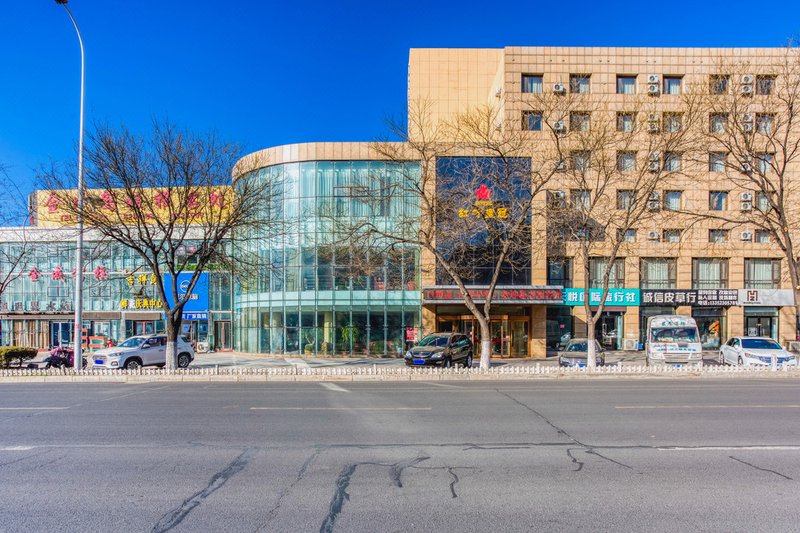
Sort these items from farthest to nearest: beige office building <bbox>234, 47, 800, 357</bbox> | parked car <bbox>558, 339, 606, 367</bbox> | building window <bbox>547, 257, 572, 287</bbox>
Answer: building window <bbox>547, 257, 572, 287</bbox>, beige office building <bbox>234, 47, 800, 357</bbox>, parked car <bbox>558, 339, 606, 367</bbox>

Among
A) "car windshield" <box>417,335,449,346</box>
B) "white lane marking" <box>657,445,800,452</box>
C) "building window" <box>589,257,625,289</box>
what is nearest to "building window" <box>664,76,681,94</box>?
"building window" <box>589,257,625,289</box>

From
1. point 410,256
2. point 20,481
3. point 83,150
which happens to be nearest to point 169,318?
point 83,150

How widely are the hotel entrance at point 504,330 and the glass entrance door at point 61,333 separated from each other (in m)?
27.2

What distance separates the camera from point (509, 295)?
3038 centimetres

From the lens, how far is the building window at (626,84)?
3306cm

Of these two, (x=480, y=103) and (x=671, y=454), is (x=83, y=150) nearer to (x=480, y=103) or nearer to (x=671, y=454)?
(x=671, y=454)

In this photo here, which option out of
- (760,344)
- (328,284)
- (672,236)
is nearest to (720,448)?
(760,344)

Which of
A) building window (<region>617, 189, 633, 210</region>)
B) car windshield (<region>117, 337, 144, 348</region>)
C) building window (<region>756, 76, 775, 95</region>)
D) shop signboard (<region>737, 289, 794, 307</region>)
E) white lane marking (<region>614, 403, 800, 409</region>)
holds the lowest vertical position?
car windshield (<region>117, 337, 144, 348</region>)

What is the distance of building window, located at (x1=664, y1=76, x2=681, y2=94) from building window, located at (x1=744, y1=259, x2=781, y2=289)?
37.3ft

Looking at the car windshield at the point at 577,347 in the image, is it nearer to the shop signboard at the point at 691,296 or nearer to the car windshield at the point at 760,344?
the car windshield at the point at 760,344

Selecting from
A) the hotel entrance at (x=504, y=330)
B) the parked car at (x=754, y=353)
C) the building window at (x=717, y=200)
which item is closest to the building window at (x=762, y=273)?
the building window at (x=717, y=200)

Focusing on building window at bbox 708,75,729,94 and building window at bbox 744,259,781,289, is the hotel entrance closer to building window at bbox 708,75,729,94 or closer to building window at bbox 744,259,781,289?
building window at bbox 744,259,781,289

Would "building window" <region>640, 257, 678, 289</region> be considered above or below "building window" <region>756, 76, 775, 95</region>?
below

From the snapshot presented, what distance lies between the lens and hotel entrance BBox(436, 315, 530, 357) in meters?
32.1
